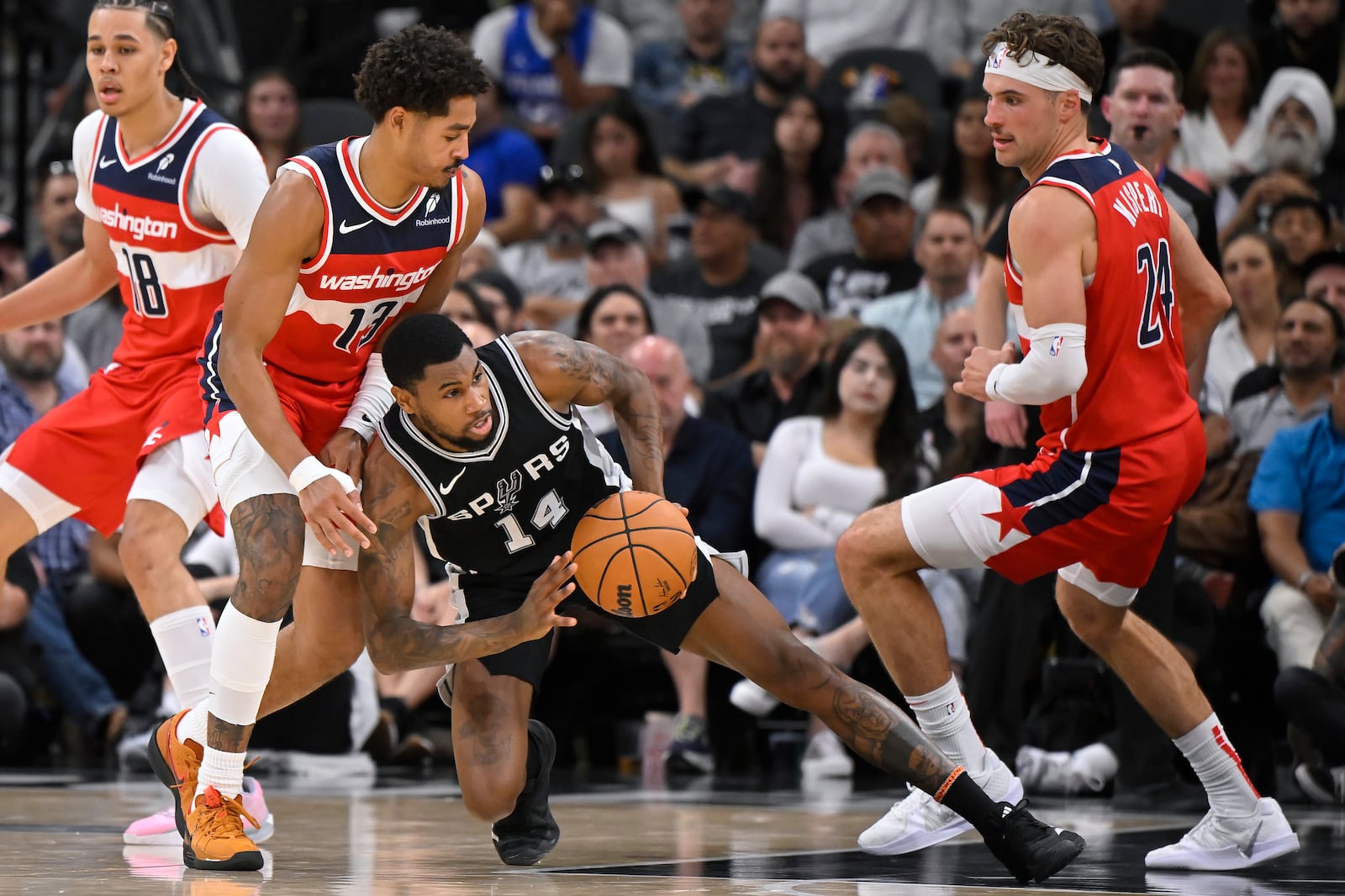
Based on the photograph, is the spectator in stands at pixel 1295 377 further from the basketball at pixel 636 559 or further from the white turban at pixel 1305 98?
the basketball at pixel 636 559

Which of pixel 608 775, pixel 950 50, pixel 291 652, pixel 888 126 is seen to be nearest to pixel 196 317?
pixel 291 652

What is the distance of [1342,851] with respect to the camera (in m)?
5.11

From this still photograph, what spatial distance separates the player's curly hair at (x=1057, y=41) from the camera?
4.63 metres

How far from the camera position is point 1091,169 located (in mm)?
4574

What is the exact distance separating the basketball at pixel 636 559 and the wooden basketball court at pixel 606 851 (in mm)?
668

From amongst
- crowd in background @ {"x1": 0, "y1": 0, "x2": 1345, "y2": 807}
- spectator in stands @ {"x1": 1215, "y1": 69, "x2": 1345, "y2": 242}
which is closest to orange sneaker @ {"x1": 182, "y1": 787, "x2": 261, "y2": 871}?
crowd in background @ {"x1": 0, "y1": 0, "x2": 1345, "y2": 807}

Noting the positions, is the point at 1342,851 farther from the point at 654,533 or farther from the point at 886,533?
the point at 654,533

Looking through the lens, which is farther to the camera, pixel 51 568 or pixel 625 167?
pixel 625 167

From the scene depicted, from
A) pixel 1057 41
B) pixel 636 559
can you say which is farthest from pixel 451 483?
pixel 1057 41

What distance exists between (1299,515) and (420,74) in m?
4.19

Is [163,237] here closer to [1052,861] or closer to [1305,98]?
[1052,861]

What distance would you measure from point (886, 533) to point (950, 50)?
8.07 m

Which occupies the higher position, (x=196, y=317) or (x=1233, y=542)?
(x=196, y=317)

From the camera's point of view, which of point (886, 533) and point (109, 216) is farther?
point (109, 216)
